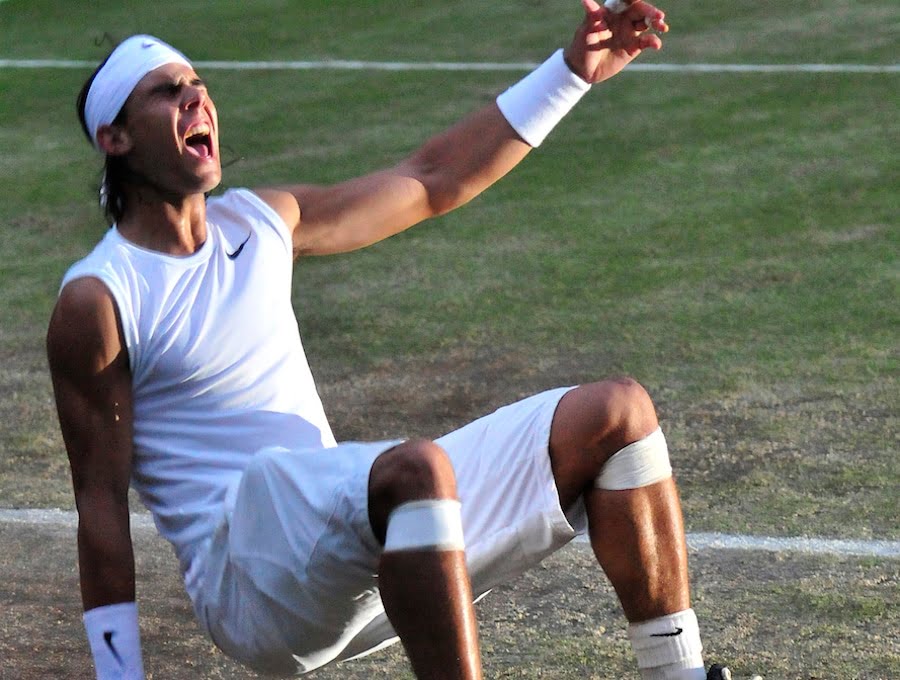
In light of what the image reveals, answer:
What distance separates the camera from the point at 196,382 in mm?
3219

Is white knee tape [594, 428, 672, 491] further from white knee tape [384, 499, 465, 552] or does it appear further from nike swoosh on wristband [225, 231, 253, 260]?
nike swoosh on wristband [225, 231, 253, 260]

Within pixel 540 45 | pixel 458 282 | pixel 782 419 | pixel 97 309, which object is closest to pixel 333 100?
pixel 540 45

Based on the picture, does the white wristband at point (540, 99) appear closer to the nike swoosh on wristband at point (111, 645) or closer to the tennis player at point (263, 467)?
the tennis player at point (263, 467)

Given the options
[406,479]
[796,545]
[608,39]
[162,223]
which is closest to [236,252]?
[162,223]

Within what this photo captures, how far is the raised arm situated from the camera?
3.74 meters

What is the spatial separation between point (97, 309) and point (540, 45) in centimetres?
815

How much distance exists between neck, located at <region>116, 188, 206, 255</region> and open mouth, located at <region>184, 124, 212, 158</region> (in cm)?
9

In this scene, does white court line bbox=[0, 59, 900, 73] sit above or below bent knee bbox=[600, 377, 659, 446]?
below

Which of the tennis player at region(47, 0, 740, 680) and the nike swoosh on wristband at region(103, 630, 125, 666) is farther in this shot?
the nike swoosh on wristband at region(103, 630, 125, 666)

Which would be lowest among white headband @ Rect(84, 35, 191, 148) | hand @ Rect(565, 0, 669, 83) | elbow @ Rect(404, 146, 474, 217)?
elbow @ Rect(404, 146, 474, 217)

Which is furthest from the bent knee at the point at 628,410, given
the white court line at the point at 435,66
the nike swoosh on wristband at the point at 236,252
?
the white court line at the point at 435,66

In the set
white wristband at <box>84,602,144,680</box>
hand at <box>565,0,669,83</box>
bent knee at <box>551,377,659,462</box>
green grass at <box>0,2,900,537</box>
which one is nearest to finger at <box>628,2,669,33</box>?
hand at <box>565,0,669,83</box>

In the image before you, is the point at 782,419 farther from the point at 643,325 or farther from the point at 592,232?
the point at 592,232

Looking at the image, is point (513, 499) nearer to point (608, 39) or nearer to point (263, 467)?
point (263, 467)
